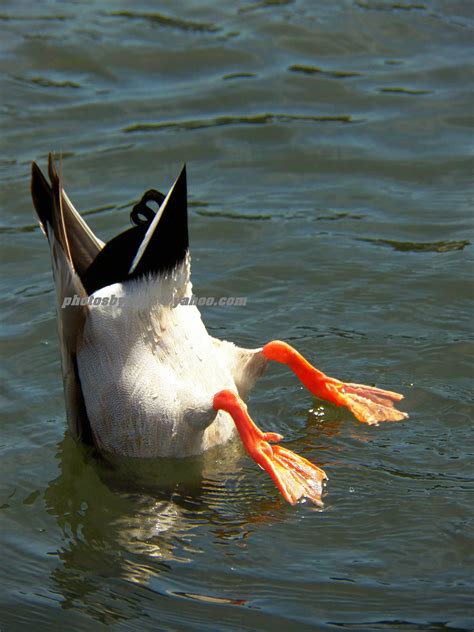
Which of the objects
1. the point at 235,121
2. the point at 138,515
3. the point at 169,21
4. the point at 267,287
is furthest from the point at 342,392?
the point at 169,21

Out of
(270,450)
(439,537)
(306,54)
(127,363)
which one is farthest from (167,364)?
(306,54)

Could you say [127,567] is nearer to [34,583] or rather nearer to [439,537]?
[34,583]

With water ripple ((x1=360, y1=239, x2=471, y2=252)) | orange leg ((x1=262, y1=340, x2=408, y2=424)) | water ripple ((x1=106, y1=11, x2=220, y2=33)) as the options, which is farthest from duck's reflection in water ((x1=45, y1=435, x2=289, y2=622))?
water ripple ((x1=106, y1=11, x2=220, y2=33))

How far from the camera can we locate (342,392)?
5.87 meters

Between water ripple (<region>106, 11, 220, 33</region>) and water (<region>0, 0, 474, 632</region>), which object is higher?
water ripple (<region>106, 11, 220, 33</region>)

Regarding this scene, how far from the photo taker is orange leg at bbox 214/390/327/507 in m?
5.00

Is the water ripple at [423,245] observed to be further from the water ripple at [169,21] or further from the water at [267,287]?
the water ripple at [169,21]

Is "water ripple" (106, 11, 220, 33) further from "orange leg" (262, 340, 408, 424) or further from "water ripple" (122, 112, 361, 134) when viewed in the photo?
"orange leg" (262, 340, 408, 424)

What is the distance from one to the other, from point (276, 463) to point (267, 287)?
2228 mm

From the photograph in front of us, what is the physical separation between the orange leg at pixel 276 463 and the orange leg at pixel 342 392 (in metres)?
0.63

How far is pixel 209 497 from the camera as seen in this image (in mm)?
5184

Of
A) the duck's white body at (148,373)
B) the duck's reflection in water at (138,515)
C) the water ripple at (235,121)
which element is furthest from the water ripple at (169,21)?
the duck's reflection in water at (138,515)

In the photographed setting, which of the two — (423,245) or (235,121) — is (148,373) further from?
(235,121)

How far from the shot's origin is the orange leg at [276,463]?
5.00 m
